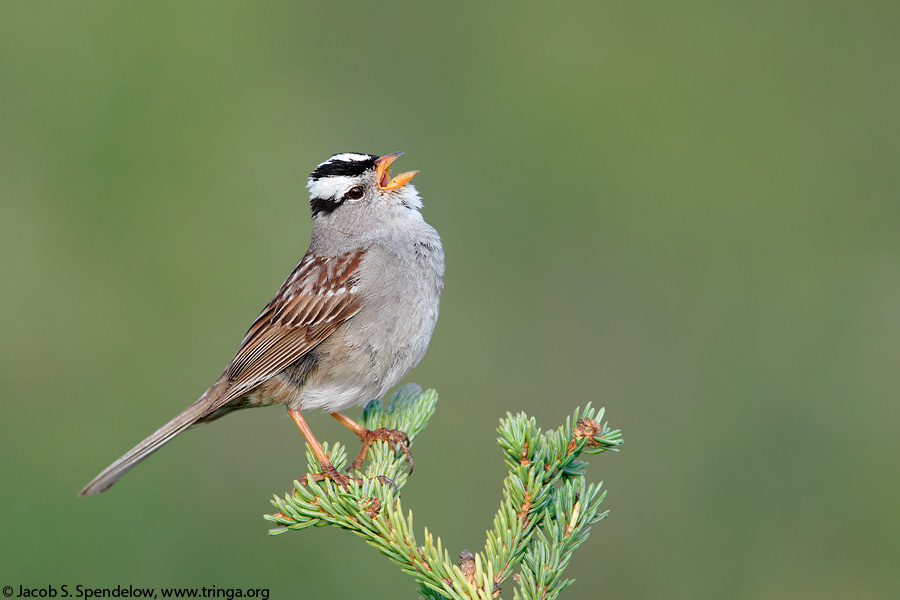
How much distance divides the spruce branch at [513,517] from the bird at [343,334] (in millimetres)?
882

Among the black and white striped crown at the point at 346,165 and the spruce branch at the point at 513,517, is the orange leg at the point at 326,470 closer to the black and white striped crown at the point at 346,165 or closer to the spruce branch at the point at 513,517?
the spruce branch at the point at 513,517

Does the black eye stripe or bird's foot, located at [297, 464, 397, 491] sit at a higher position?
the black eye stripe

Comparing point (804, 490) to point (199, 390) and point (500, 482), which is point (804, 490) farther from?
point (199, 390)

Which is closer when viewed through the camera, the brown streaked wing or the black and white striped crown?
the brown streaked wing

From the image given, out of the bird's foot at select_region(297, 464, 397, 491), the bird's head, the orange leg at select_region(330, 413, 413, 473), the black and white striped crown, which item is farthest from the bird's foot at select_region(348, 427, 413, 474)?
the black and white striped crown

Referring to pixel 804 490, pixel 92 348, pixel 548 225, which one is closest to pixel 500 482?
pixel 804 490

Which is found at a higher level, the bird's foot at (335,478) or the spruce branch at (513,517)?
the bird's foot at (335,478)

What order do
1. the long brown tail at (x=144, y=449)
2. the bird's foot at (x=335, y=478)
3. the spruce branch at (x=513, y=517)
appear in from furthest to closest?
the long brown tail at (x=144, y=449)
the bird's foot at (x=335, y=478)
the spruce branch at (x=513, y=517)

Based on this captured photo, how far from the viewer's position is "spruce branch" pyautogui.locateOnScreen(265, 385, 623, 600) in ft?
7.72

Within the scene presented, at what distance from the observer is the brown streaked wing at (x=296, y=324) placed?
3746 mm

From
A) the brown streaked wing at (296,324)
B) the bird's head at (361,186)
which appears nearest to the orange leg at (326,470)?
the brown streaked wing at (296,324)

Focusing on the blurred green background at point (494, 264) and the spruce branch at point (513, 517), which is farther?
the blurred green background at point (494, 264)

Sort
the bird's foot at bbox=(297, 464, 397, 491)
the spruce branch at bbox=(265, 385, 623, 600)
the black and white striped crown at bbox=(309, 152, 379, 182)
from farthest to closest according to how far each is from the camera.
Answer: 1. the black and white striped crown at bbox=(309, 152, 379, 182)
2. the bird's foot at bbox=(297, 464, 397, 491)
3. the spruce branch at bbox=(265, 385, 623, 600)

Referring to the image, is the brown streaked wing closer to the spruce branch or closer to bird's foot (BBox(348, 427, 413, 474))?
bird's foot (BBox(348, 427, 413, 474))
